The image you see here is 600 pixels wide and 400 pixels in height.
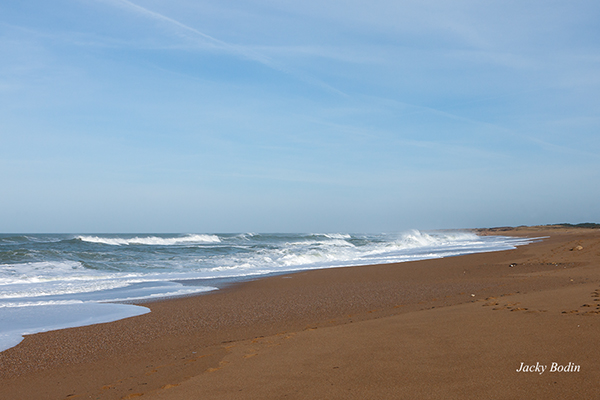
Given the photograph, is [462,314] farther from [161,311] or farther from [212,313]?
[161,311]

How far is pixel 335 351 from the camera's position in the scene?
4422mm

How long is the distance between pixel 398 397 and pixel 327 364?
1.05 m

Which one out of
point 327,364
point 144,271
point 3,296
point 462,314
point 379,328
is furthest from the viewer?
point 144,271

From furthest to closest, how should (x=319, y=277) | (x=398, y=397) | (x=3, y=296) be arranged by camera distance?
(x=319, y=277), (x=3, y=296), (x=398, y=397)

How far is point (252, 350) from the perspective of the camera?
4.88m

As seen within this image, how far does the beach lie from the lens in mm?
3285

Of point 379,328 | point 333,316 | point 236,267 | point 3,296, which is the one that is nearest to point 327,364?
point 379,328

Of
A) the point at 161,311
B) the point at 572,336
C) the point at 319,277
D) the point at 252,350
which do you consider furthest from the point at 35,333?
the point at 319,277

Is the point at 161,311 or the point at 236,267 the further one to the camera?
the point at 236,267

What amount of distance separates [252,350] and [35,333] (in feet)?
12.7

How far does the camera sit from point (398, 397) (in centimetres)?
305

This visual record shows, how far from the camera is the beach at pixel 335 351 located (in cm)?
329

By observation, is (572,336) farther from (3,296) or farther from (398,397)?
(3,296)

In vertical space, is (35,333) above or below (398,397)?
below
